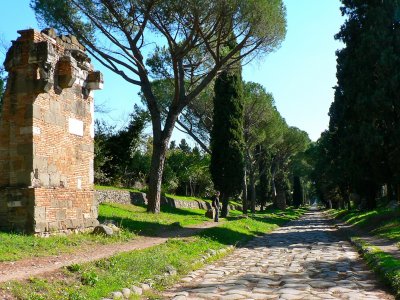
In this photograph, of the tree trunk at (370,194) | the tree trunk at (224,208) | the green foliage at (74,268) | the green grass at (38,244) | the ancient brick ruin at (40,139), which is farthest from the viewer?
the tree trunk at (224,208)

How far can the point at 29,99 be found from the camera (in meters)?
10.4

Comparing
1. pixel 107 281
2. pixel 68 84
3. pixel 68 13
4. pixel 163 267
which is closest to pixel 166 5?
pixel 68 13

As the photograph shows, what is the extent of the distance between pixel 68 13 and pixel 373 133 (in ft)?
50.8

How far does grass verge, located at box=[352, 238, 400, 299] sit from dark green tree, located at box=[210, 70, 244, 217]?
1739 centimetres

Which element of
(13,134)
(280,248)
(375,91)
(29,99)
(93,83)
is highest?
(375,91)

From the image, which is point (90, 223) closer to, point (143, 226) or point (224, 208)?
point (143, 226)

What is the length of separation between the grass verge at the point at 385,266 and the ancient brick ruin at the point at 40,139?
7.00 metres

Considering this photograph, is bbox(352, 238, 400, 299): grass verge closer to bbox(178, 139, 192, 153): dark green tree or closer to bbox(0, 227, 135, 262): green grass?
bbox(0, 227, 135, 262): green grass

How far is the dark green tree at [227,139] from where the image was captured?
29.2 m

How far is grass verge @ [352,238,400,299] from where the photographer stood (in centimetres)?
742

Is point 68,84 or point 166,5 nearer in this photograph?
point 68,84

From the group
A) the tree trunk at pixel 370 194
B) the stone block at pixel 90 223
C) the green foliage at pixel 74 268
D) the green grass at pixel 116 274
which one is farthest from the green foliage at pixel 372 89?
the green foliage at pixel 74 268

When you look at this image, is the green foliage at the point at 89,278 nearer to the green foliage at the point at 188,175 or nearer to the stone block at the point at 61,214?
the stone block at the point at 61,214

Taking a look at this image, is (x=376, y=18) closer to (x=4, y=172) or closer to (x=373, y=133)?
(x=373, y=133)
